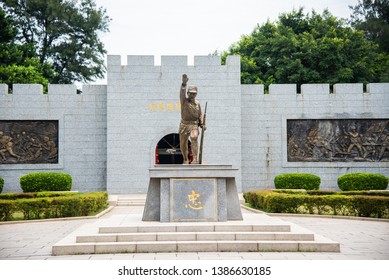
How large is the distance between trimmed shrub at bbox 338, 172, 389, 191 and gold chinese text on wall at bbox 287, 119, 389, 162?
1.40m

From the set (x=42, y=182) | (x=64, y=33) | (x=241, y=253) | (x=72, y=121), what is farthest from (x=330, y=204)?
(x=64, y=33)

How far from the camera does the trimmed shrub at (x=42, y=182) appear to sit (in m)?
19.6

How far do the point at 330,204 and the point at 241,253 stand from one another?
6523 mm

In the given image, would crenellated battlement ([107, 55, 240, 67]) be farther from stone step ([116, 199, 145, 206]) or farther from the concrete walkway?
the concrete walkway

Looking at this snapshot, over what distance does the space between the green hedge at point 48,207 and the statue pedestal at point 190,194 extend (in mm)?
4433

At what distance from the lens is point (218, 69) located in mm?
21172

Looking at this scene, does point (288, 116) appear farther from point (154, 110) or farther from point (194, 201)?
point (194, 201)

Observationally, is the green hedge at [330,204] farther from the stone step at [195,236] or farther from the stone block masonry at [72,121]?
the stone block masonry at [72,121]

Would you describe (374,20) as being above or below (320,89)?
above

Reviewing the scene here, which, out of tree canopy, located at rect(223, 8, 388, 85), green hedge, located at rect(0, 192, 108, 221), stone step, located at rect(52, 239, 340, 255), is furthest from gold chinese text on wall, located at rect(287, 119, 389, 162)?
stone step, located at rect(52, 239, 340, 255)

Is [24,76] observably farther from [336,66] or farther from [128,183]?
[336,66]

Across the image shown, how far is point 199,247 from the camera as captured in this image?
28.1 ft
